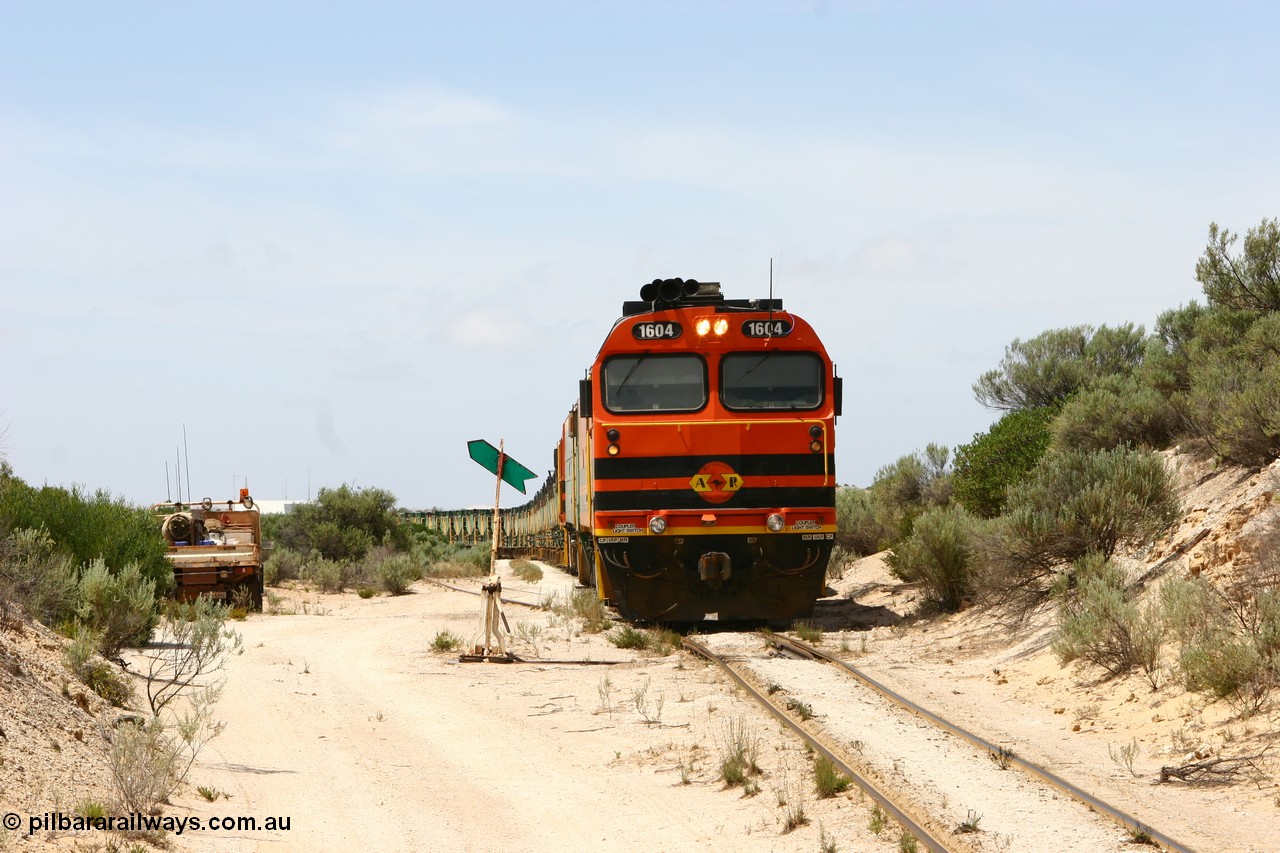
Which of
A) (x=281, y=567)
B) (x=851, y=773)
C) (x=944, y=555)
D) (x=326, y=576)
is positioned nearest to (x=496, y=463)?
(x=944, y=555)

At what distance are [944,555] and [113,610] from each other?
10728 millimetres

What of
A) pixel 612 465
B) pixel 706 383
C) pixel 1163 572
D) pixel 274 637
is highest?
pixel 706 383

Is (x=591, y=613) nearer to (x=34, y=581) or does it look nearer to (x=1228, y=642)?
(x=34, y=581)

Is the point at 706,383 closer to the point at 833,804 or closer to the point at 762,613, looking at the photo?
the point at 762,613

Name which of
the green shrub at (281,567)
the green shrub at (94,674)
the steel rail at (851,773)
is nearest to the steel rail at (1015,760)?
the steel rail at (851,773)

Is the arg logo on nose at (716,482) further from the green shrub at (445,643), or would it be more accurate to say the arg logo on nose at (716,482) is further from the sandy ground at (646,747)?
the green shrub at (445,643)

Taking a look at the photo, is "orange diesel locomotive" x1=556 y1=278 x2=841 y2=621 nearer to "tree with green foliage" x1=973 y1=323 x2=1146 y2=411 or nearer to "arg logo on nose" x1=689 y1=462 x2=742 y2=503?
"arg logo on nose" x1=689 y1=462 x2=742 y2=503

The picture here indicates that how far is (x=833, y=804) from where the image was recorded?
7.48 m

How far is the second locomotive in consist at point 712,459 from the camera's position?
15.5 meters

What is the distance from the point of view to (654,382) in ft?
52.0

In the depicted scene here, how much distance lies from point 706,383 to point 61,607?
310 inches

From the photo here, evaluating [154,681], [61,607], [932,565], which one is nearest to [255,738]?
[154,681]

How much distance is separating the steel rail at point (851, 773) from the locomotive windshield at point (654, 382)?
12.6 ft

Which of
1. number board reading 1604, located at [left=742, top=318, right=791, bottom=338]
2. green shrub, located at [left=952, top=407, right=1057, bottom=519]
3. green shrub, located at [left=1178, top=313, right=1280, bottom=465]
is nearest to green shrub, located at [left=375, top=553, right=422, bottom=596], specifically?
green shrub, located at [left=952, top=407, right=1057, bottom=519]
